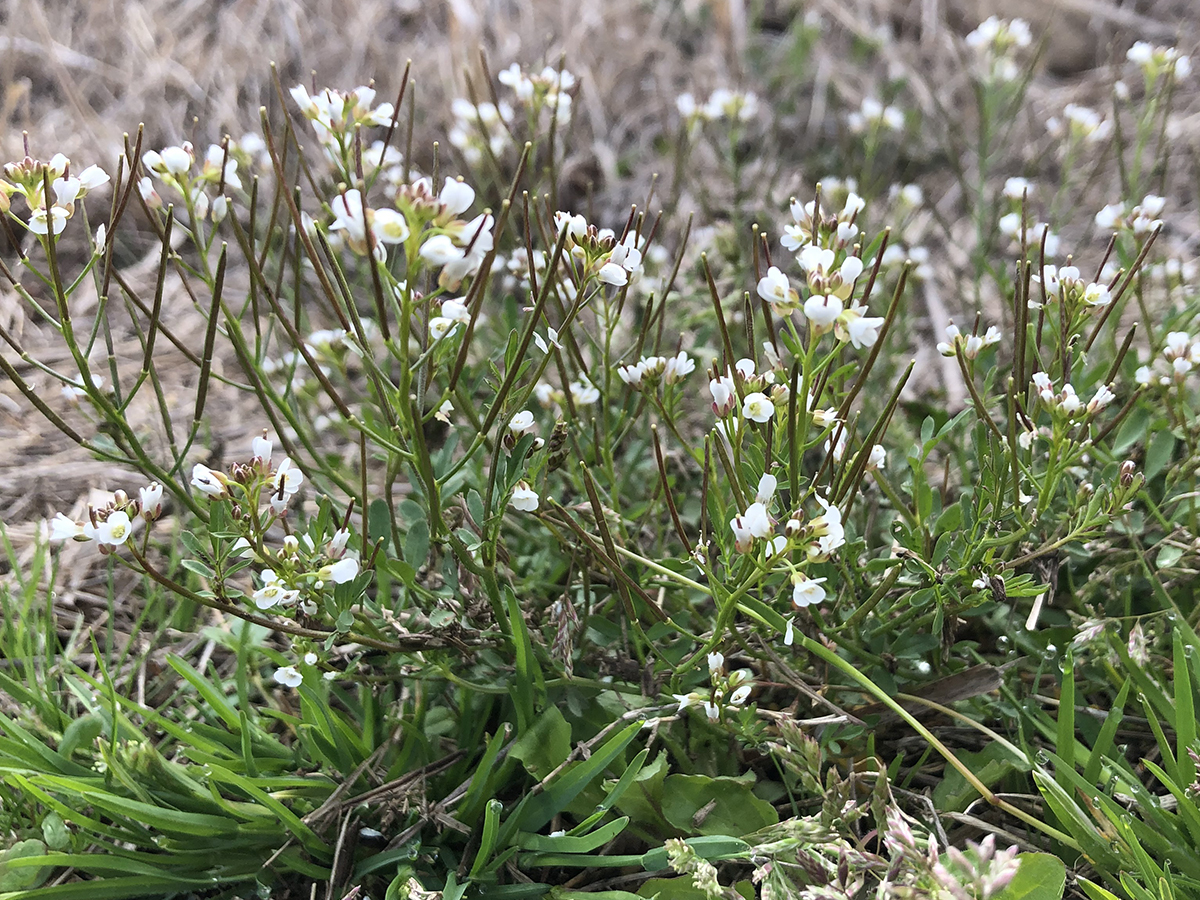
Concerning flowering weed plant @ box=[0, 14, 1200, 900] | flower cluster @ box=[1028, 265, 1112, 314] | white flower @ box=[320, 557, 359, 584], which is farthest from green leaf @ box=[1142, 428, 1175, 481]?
white flower @ box=[320, 557, 359, 584]

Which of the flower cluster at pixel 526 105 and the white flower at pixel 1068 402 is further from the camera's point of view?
the flower cluster at pixel 526 105

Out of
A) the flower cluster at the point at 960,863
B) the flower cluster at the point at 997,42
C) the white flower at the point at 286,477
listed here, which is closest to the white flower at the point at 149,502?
the white flower at the point at 286,477

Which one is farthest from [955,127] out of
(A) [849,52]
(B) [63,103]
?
(B) [63,103]

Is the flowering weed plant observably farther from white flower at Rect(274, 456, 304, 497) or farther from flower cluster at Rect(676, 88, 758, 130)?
flower cluster at Rect(676, 88, 758, 130)

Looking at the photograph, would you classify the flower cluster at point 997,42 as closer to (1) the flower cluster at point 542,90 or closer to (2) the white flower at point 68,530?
(1) the flower cluster at point 542,90

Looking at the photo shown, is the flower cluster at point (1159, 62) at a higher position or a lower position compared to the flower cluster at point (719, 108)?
lower

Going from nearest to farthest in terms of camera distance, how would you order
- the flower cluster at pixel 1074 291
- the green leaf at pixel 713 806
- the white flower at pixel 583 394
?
the flower cluster at pixel 1074 291 < the green leaf at pixel 713 806 < the white flower at pixel 583 394

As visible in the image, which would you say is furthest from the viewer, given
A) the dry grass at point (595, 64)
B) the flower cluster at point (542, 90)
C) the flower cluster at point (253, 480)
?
the dry grass at point (595, 64)
